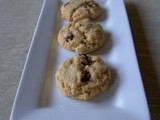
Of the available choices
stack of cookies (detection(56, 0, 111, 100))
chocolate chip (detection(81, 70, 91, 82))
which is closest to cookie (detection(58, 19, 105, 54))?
stack of cookies (detection(56, 0, 111, 100))

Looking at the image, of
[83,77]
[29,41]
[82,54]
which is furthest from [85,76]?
[29,41]

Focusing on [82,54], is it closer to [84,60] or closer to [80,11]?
[84,60]

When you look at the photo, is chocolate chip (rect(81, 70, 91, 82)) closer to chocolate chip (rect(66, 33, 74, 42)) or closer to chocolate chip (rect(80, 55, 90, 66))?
chocolate chip (rect(80, 55, 90, 66))

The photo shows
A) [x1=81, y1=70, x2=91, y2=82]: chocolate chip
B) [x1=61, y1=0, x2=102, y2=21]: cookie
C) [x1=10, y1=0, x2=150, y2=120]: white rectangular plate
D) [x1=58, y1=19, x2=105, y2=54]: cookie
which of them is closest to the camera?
[x1=10, y1=0, x2=150, y2=120]: white rectangular plate

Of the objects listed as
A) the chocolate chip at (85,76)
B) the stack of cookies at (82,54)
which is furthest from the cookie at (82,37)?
the chocolate chip at (85,76)

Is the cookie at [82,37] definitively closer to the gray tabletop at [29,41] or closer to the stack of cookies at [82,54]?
the stack of cookies at [82,54]

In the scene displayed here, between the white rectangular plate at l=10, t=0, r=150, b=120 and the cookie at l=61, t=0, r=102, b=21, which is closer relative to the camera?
the white rectangular plate at l=10, t=0, r=150, b=120

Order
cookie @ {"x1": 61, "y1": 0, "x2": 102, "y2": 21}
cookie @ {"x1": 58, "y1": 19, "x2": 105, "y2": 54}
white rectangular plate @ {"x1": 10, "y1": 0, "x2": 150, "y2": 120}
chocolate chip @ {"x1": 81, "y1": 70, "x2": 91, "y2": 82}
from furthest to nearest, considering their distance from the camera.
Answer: cookie @ {"x1": 61, "y1": 0, "x2": 102, "y2": 21} < cookie @ {"x1": 58, "y1": 19, "x2": 105, "y2": 54} < chocolate chip @ {"x1": 81, "y1": 70, "x2": 91, "y2": 82} < white rectangular plate @ {"x1": 10, "y1": 0, "x2": 150, "y2": 120}
